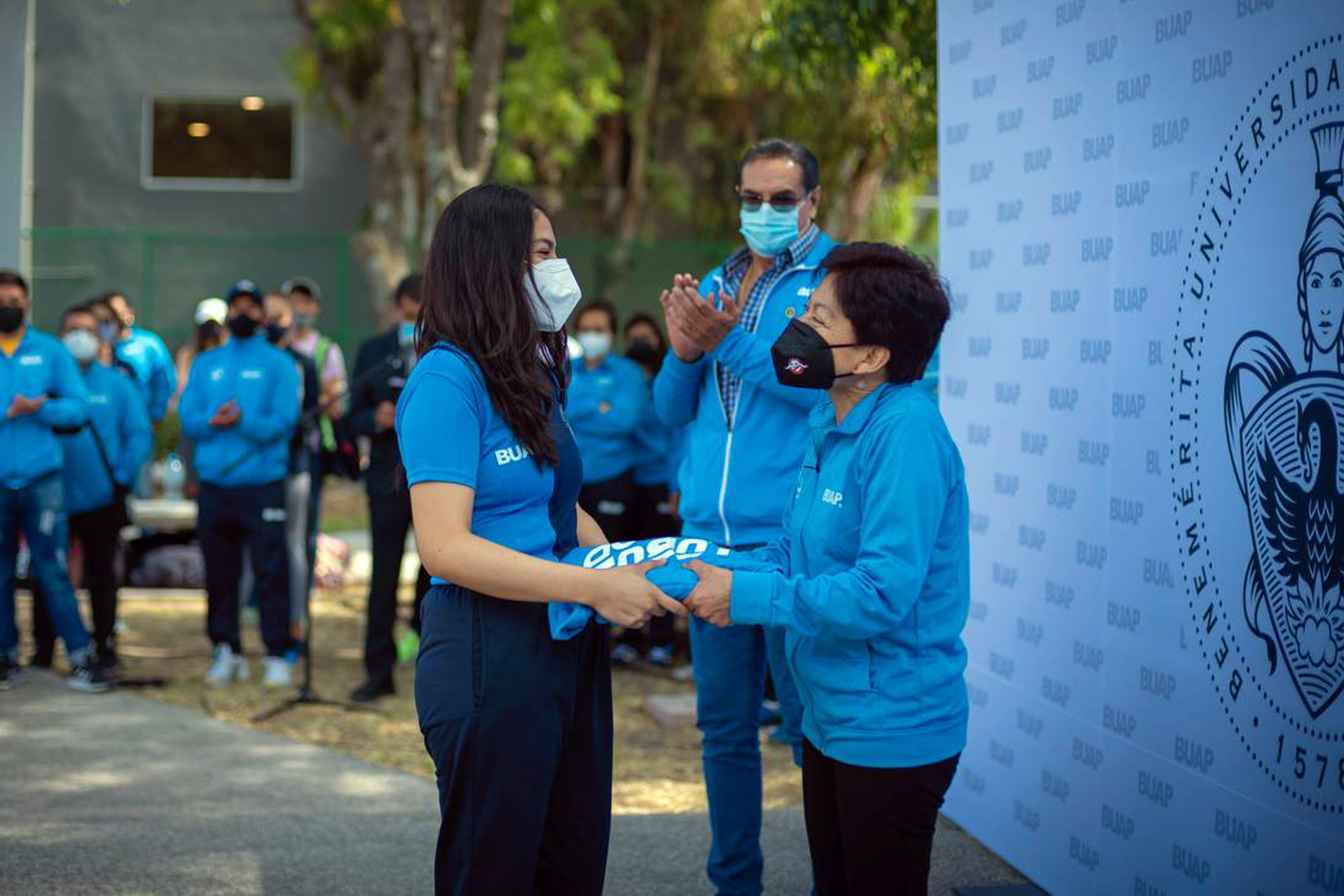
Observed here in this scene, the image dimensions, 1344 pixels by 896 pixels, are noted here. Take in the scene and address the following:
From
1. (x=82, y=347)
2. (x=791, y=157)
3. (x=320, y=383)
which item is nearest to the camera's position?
(x=791, y=157)

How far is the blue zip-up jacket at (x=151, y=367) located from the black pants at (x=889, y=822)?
29.4ft

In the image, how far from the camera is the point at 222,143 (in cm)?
2200

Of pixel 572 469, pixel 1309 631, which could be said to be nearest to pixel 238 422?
pixel 572 469

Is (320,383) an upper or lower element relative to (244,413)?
upper

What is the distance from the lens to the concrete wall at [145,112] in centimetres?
2148

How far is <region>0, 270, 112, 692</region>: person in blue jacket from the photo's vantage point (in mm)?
8391

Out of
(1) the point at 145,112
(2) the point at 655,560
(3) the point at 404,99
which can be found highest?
(1) the point at 145,112

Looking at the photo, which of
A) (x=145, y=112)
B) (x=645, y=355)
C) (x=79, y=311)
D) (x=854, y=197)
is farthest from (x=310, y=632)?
(x=145, y=112)

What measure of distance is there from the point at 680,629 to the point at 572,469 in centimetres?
725

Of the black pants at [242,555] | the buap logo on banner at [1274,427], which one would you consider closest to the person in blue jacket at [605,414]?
the black pants at [242,555]

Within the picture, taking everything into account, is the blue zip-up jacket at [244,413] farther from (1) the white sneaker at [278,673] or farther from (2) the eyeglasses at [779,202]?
(2) the eyeglasses at [779,202]

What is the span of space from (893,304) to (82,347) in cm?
740

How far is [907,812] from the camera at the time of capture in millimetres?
3316

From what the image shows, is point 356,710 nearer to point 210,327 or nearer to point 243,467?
point 243,467
